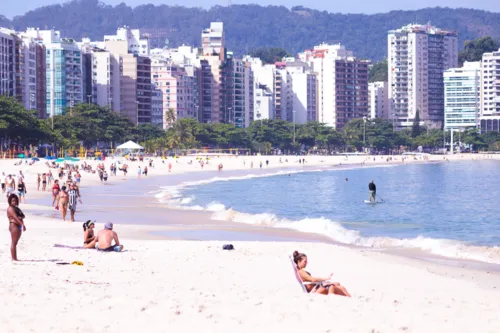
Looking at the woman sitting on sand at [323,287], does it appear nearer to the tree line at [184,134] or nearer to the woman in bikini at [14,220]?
the woman in bikini at [14,220]

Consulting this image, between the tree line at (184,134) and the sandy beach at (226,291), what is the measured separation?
75150 mm

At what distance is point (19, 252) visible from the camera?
56.7 ft

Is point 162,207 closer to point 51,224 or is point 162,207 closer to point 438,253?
point 51,224

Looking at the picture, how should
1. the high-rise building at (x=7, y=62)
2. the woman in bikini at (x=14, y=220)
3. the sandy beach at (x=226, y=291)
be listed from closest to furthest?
the sandy beach at (x=226, y=291)
the woman in bikini at (x=14, y=220)
the high-rise building at (x=7, y=62)

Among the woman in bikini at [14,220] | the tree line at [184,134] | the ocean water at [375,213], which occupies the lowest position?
the ocean water at [375,213]

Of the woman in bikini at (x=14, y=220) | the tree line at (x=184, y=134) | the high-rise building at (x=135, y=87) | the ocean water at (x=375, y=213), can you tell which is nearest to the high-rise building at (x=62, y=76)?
the high-rise building at (x=135, y=87)

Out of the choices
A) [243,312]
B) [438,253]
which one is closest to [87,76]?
[438,253]

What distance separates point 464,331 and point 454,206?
38.1 meters

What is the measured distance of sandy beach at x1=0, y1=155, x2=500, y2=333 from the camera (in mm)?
10570

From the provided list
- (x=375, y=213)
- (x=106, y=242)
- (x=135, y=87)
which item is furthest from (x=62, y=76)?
(x=106, y=242)

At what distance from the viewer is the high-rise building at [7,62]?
422 ft

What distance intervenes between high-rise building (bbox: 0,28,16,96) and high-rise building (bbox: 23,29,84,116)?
11128mm

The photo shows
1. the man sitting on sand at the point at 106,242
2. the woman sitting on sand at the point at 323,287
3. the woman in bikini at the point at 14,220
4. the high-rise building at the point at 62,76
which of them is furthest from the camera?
the high-rise building at the point at 62,76

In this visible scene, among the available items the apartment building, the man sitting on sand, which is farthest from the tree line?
the man sitting on sand
